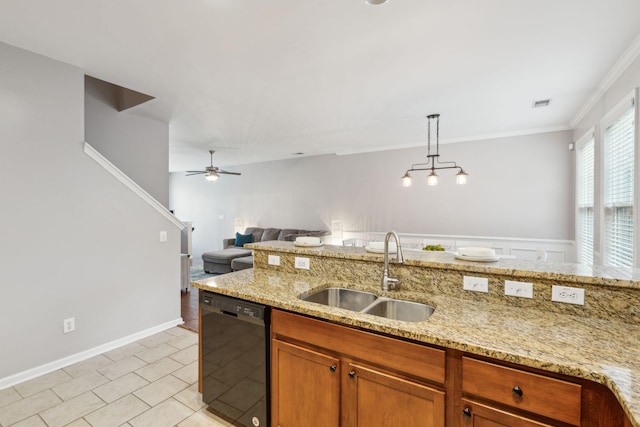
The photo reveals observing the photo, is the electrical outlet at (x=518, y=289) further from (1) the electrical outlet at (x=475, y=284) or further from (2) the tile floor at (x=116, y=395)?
(2) the tile floor at (x=116, y=395)

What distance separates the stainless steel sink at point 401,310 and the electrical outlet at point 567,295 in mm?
598

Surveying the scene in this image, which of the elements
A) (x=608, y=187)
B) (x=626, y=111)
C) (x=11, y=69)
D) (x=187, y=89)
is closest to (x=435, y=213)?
(x=608, y=187)

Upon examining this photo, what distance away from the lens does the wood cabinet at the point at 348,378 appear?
129cm

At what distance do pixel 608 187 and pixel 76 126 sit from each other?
518 centimetres

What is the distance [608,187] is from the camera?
3.07 metres

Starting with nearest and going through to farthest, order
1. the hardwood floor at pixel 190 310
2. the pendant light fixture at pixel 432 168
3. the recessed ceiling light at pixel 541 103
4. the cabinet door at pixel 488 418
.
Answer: the cabinet door at pixel 488 418 < the recessed ceiling light at pixel 541 103 < the hardwood floor at pixel 190 310 < the pendant light fixture at pixel 432 168

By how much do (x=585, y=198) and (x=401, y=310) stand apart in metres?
3.83

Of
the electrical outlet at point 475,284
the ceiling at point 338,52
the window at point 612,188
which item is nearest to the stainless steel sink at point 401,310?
the electrical outlet at point 475,284

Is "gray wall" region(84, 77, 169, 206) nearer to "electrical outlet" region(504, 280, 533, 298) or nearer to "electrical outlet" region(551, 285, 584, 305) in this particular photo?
"electrical outlet" region(504, 280, 533, 298)

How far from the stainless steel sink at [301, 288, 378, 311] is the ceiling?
71.1 inches

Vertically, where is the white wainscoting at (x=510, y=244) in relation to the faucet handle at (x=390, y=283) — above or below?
below

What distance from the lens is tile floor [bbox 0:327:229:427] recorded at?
6.62 feet

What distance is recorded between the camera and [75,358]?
8.95ft

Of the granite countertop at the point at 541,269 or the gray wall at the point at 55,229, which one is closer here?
the granite countertop at the point at 541,269
